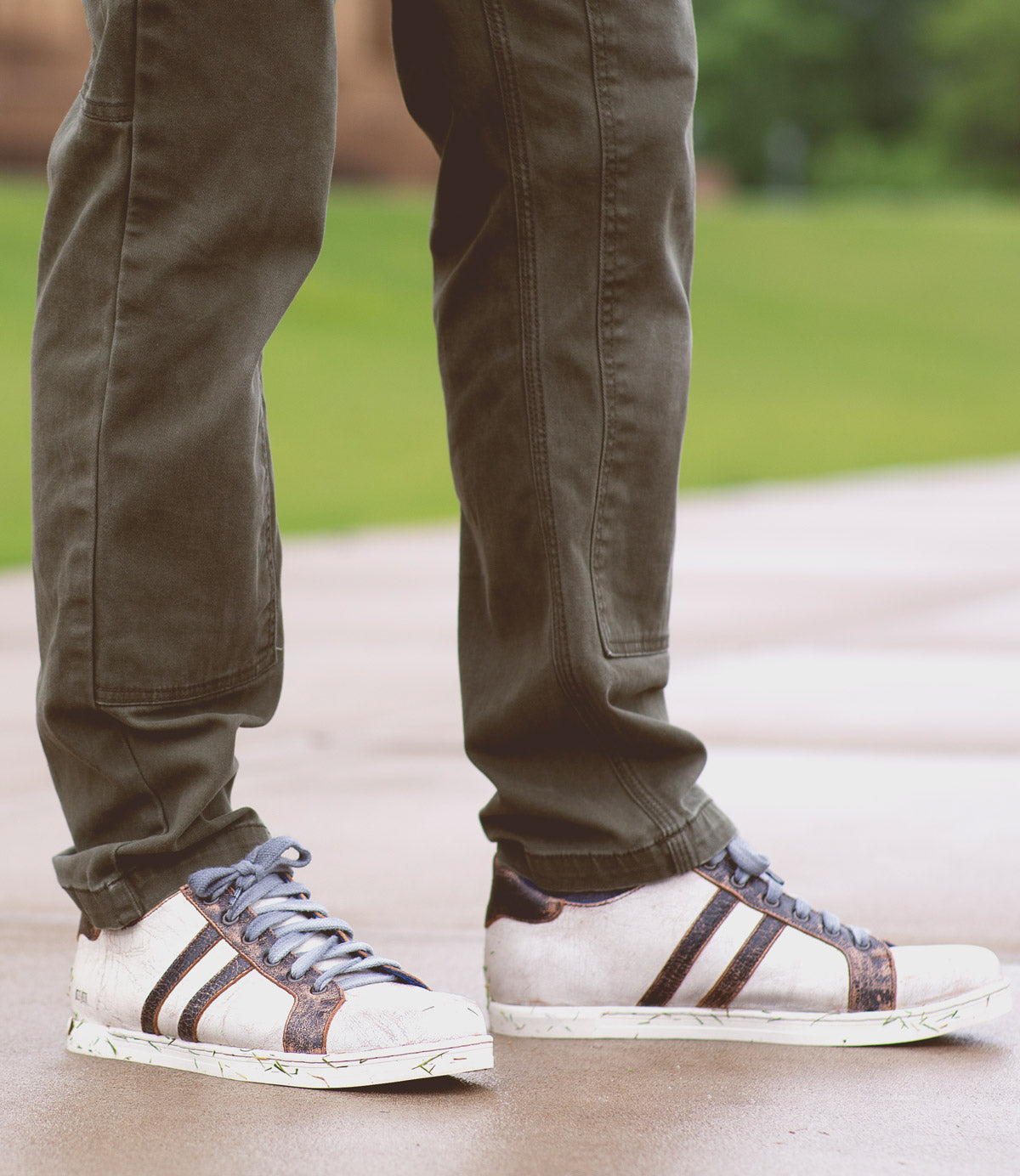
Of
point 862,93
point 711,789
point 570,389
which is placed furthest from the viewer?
point 862,93

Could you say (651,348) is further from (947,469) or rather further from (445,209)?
(947,469)

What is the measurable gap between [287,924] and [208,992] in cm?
7

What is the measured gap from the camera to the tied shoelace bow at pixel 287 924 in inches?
46.9

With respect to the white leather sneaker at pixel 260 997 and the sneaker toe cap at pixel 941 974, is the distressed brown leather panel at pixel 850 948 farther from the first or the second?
the white leather sneaker at pixel 260 997

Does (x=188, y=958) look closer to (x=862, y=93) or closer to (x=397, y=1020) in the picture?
(x=397, y=1020)

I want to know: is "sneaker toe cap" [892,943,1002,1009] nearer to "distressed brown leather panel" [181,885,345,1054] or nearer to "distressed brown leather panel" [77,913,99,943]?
"distressed brown leather panel" [181,885,345,1054]

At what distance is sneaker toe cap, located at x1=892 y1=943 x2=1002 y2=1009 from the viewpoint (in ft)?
4.14

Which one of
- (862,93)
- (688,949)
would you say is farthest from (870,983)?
(862,93)

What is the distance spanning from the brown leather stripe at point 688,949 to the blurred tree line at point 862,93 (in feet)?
169

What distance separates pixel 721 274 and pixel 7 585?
62.6ft

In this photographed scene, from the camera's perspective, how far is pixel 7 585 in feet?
13.2

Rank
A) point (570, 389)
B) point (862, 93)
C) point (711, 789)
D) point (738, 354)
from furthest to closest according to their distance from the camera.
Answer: point (862, 93), point (738, 354), point (711, 789), point (570, 389)

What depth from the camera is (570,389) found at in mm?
1254

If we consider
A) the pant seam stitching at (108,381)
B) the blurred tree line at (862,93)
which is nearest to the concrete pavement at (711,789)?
the pant seam stitching at (108,381)
